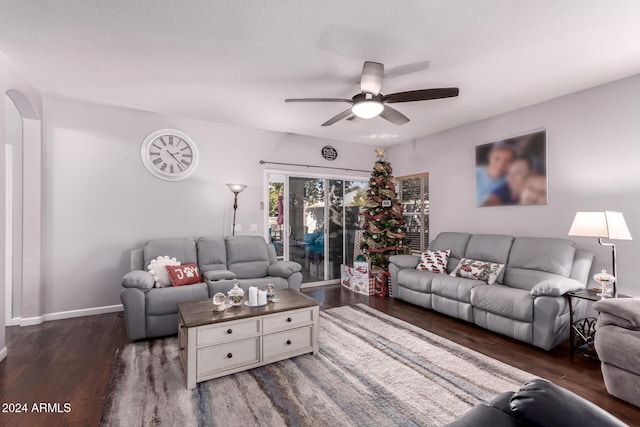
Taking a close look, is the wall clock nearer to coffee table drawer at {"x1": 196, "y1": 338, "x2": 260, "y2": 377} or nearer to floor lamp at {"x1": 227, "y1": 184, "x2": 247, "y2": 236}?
floor lamp at {"x1": 227, "y1": 184, "x2": 247, "y2": 236}

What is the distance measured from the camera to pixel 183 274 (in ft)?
11.6

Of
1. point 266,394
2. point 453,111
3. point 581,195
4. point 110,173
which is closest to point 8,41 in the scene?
point 110,173

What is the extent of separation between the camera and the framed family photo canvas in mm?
3795

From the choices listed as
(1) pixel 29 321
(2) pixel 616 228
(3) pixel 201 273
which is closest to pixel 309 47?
(3) pixel 201 273

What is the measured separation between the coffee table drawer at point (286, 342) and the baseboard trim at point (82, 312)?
269 centimetres

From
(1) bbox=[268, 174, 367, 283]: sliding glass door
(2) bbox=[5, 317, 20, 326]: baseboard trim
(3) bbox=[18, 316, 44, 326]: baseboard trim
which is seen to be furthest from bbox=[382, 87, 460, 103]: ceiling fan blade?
(2) bbox=[5, 317, 20, 326]: baseboard trim

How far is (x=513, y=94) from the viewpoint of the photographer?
139 inches

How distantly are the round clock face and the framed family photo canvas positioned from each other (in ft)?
13.9

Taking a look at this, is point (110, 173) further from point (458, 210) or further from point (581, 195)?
point (581, 195)

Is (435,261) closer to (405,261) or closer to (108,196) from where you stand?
(405,261)

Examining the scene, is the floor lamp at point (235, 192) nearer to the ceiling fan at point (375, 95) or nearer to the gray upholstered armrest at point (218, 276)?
the gray upholstered armrest at point (218, 276)

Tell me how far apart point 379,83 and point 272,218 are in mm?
3119

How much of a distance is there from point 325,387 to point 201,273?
2.36m

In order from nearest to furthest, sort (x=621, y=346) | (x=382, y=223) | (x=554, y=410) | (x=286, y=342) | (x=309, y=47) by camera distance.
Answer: (x=554, y=410) → (x=621, y=346) → (x=309, y=47) → (x=286, y=342) → (x=382, y=223)
